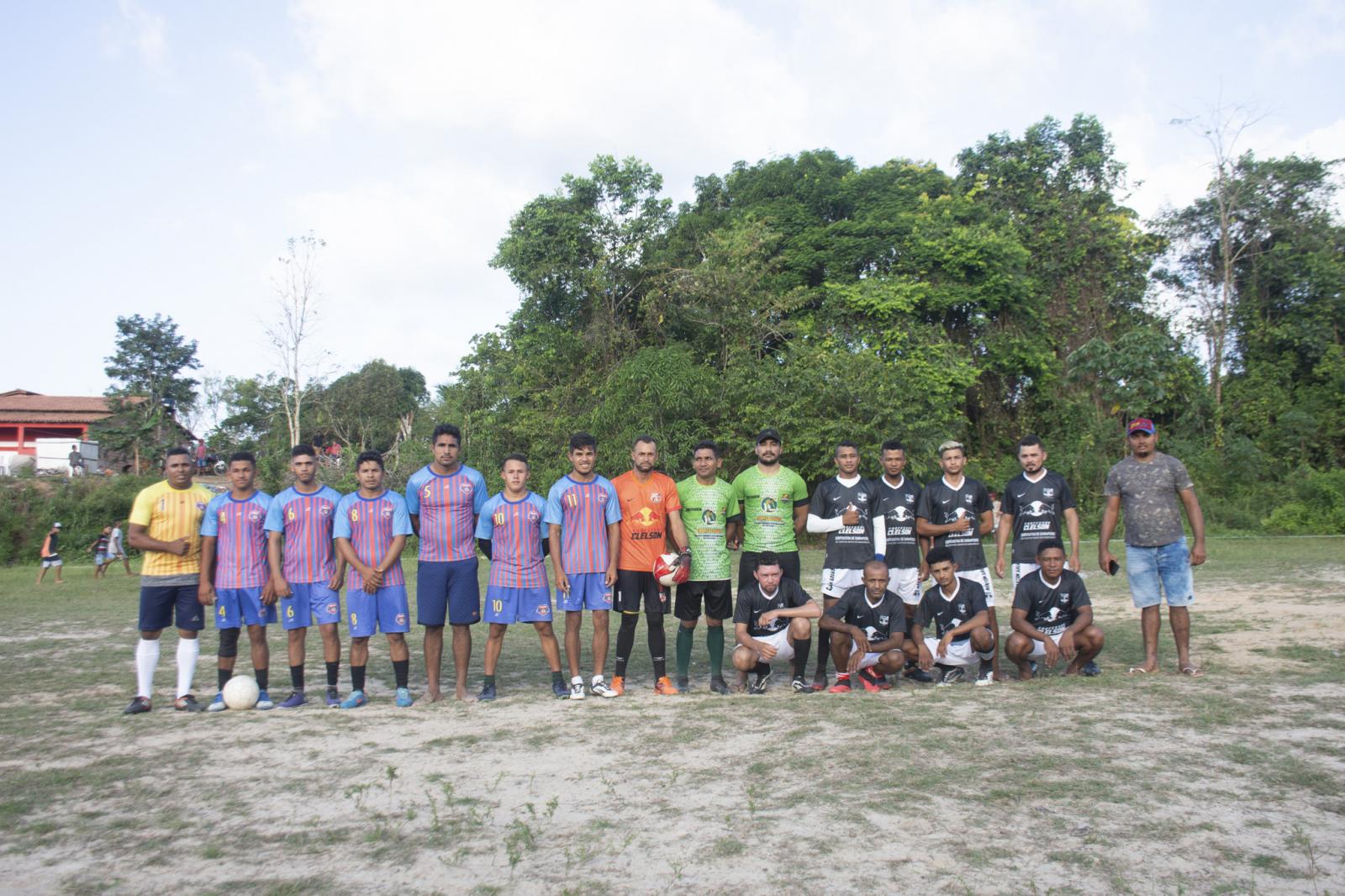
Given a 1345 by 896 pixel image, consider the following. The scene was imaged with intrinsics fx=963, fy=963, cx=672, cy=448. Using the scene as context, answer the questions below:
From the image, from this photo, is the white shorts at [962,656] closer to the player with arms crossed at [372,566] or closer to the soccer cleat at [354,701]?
the player with arms crossed at [372,566]

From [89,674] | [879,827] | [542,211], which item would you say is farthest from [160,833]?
[542,211]

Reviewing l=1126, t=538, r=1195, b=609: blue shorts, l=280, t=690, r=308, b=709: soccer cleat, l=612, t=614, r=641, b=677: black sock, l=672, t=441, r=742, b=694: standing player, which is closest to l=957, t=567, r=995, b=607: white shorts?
l=1126, t=538, r=1195, b=609: blue shorts

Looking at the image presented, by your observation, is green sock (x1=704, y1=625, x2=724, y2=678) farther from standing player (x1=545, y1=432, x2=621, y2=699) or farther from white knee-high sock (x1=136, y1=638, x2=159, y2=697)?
white knee-high sock (x1=136, y1=638, x2=159, y2=697)

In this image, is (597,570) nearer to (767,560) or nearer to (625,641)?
(625,641)

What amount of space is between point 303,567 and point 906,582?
15.8 ft

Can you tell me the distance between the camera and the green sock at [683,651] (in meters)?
7.66

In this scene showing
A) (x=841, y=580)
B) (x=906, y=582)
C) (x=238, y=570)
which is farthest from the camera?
(x=906, y=582)

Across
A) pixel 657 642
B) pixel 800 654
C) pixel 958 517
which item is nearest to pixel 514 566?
pixel 657 642

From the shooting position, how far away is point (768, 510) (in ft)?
25.6

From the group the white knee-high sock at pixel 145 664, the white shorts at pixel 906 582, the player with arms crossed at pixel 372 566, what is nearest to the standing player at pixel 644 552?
the player with arms crossed at pixel 372 566

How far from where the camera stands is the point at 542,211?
30.1 metres

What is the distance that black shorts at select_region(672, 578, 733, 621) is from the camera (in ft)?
25.1

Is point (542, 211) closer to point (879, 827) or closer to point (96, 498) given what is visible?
point (96, 498)

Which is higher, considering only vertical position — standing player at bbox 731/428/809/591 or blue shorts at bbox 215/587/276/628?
standing player at bbox 731/428/809/591
